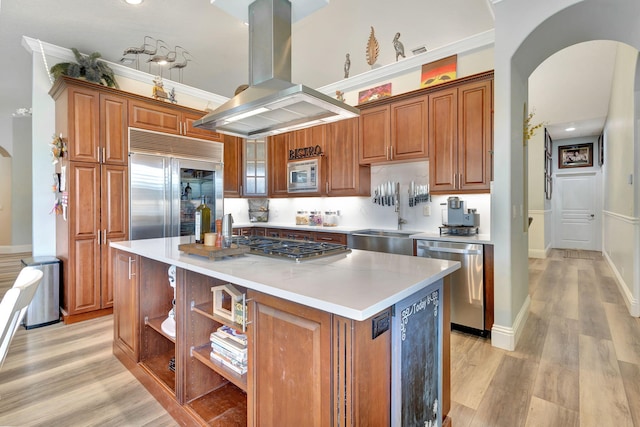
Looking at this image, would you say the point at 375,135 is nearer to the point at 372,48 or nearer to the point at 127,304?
the point at 372,48

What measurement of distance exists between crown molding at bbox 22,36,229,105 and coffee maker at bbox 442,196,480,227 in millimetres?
4028

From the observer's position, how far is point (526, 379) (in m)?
2.13

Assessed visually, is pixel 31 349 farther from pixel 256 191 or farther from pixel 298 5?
pixel 298 5

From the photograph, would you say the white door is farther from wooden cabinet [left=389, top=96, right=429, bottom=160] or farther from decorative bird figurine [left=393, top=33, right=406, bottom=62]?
decorative bird figurine [left=393, top=33, right=406, bottom=62]

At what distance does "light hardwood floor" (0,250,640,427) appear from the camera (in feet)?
5.82

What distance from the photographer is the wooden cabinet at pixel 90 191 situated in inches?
124

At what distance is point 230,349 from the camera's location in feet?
5.23

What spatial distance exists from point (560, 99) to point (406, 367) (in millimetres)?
6125

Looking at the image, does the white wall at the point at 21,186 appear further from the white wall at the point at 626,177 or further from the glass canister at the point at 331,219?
the white wall at the point at 626,177

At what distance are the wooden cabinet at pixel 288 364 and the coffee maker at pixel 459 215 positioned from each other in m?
2.51

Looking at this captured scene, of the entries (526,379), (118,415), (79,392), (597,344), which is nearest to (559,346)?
(597,344)

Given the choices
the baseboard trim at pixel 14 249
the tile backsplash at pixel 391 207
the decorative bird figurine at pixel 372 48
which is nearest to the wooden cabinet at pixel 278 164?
the tile backsplash at pixel 391 207

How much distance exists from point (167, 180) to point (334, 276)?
128 inches

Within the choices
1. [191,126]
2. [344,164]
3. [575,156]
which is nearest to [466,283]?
[344,164]
